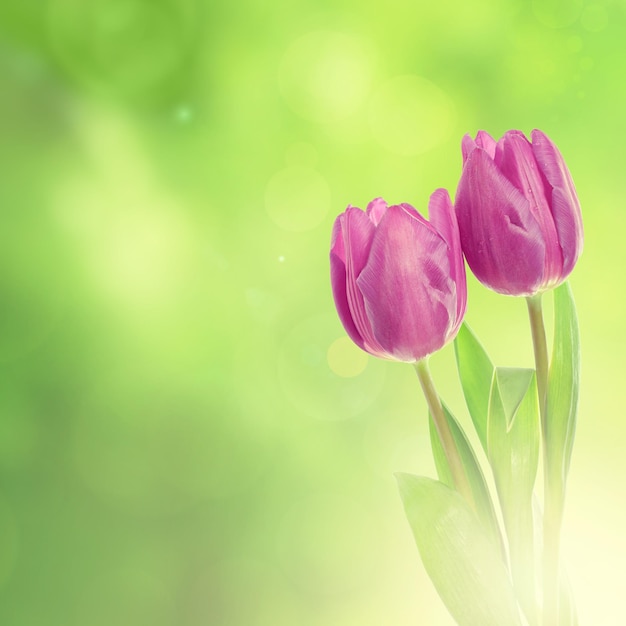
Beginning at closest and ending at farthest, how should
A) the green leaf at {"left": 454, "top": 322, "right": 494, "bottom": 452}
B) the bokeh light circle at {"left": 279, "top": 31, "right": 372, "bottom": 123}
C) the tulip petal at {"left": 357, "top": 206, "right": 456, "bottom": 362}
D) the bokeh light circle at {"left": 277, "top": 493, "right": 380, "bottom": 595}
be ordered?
the tulip petal at {"left": 357, "top": 206, "right": 456, "bottom": 362}
the green leaf at {"left": 454, "top": 322, "right": 494, "bottom": 452}
the bokeh light circle at {"left": 277, "top": 493, "right": 380, "bottom": 595}
the bokeh light circle at {"left": 279, "top": 31, "right": 372, "bottom": 123}

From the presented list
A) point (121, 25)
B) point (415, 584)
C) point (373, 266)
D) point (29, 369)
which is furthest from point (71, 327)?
point (373, 266)

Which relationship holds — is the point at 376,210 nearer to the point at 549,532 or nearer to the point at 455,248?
the point at 455,248

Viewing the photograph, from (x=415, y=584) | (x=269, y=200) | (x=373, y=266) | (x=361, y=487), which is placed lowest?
(x=415, y=584)

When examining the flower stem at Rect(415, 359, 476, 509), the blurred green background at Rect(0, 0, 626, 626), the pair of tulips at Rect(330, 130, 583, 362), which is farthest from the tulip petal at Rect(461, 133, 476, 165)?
the blurred green background at Rect(0, 0, 626, 626)

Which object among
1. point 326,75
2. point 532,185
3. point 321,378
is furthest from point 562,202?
point 326,75

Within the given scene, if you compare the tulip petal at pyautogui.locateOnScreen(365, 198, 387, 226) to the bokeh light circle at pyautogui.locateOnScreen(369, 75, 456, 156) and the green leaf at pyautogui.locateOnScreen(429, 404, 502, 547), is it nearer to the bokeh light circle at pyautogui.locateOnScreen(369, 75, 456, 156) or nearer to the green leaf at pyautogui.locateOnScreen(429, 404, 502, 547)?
the green leaf at pyautogui.locateOnScreen(429, 404, 502, 547)

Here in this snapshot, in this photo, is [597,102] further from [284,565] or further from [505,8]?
[284,565]
